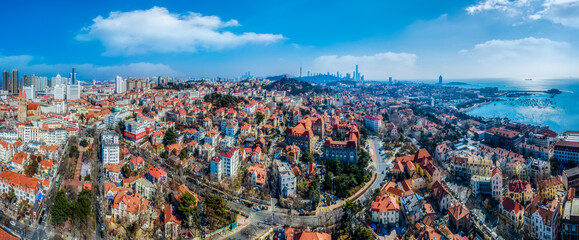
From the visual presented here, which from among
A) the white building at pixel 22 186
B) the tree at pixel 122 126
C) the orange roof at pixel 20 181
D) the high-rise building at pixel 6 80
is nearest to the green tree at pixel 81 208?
the white building at pixel 22 186

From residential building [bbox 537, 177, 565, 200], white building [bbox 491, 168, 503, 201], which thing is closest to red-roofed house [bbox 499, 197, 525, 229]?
white building [bbox 491, 168, 503, 201]

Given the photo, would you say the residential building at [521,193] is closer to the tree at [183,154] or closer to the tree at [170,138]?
the tree at [183,154]

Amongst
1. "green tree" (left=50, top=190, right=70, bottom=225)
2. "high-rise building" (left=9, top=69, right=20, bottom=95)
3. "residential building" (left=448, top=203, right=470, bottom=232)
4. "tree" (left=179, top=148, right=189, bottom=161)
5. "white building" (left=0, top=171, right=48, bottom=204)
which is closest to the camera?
"green tree" (left=50, top=190, right=70, bottom=225)

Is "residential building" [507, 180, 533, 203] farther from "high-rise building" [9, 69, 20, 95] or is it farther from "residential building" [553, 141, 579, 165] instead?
"high-rise building" [9, 69, 20, 95]

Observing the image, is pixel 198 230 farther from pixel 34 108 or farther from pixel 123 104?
pixel 123 104

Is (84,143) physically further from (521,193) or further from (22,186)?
(521,193)

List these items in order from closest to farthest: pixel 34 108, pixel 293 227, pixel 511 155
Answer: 1. pixel 293 227
2. pixel 511 155
3. pixel 34 108

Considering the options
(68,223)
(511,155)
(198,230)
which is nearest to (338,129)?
(511,155)

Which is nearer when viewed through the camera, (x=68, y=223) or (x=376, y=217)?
(x=68, y=223)
